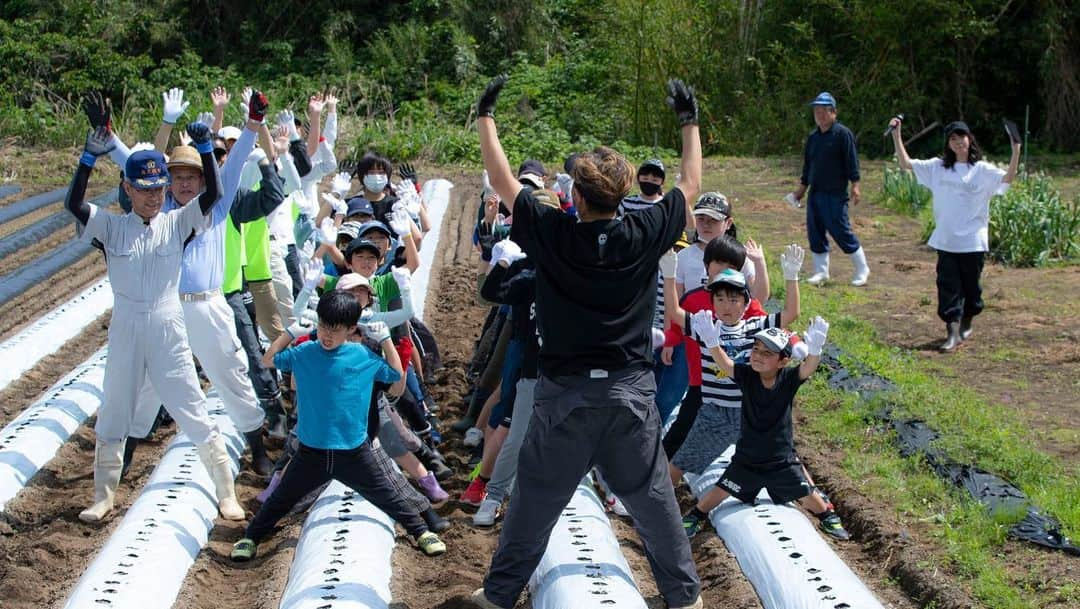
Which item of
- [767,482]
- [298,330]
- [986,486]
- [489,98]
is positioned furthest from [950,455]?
[489,98]

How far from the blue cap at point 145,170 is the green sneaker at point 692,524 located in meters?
2.83

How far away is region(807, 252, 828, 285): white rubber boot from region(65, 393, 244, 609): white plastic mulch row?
647cm

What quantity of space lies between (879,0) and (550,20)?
7.80m

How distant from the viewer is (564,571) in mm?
5184

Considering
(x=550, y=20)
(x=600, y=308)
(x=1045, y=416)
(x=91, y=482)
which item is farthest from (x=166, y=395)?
(x=550, y=20)

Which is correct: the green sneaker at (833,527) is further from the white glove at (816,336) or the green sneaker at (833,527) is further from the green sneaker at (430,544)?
the green sneaker at (430,544)

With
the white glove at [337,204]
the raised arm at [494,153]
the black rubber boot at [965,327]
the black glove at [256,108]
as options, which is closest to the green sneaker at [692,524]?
the raised arm at [494,153]

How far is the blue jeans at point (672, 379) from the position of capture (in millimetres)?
6590

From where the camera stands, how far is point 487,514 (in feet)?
20.3

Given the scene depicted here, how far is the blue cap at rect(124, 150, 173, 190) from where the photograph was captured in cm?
576

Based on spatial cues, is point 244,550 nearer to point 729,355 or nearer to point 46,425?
point 46,425

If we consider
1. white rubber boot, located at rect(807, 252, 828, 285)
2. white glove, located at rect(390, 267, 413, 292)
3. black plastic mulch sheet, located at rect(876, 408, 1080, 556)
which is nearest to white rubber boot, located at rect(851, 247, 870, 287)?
white rubber boot, located at rect(807, 252, 828, 285)

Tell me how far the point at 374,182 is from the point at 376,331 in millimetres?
2732

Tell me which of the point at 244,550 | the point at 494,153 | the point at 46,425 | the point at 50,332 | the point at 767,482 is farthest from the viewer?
the point at 50,332
